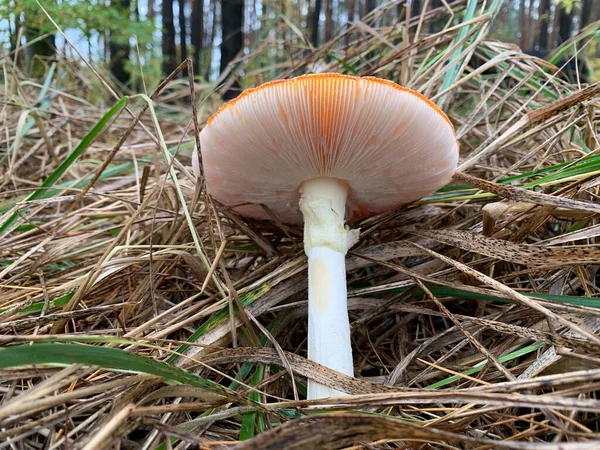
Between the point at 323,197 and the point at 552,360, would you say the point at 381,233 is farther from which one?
the point at 552,360

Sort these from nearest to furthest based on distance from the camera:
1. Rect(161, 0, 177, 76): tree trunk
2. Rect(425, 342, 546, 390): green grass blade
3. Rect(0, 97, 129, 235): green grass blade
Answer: Rect(425, 342, 546, 390): green grass blade → Rect(0, 97, 129, 235): green grass blade → Rect(161, 0, 177, 76): tree trunk

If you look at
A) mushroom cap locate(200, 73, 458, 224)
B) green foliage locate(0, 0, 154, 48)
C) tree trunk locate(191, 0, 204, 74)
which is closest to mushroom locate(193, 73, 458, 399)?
mushroom cap locate(200, 73, 458, 224)

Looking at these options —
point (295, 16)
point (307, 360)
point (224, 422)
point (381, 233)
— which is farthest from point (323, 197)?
point (295, 16)

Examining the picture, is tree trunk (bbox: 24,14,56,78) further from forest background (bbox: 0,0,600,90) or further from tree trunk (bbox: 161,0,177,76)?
tree trunk (bbox: 161,0,177,76)

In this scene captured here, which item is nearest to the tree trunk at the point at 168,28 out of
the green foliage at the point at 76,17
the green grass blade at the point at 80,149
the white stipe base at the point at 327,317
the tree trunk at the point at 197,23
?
the tree trunk at the point at 197,23

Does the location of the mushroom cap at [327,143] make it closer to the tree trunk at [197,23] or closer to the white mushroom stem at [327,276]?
the white mushroom stem at [327,276]
